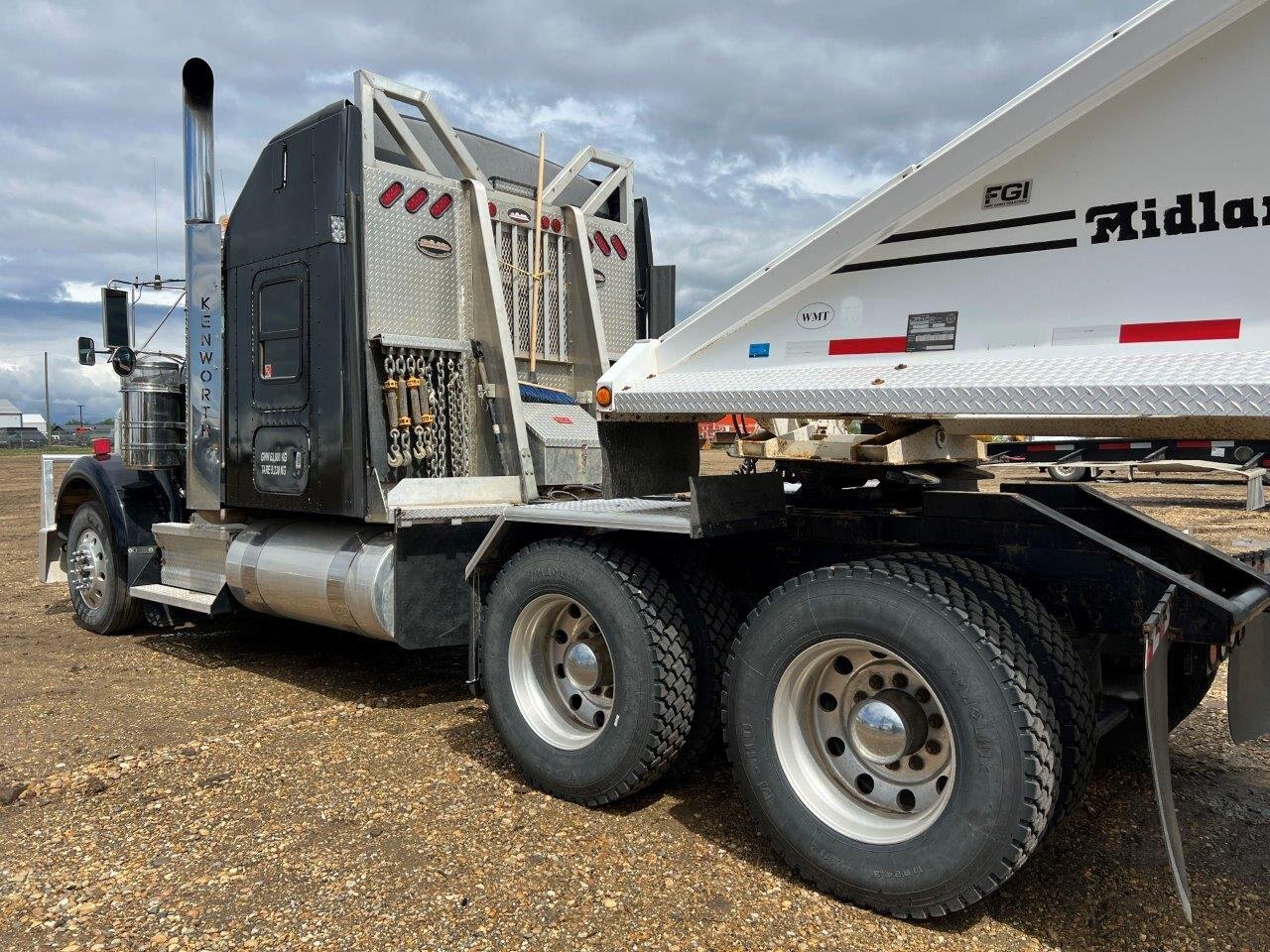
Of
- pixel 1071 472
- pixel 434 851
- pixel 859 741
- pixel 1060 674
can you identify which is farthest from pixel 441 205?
pixel 1071 472

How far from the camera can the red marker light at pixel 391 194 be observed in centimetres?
526

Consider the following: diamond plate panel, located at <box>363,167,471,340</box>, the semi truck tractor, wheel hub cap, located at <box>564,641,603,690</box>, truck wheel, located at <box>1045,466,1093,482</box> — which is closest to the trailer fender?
the semi truck tractor

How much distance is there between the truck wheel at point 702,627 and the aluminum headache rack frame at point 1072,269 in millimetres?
660

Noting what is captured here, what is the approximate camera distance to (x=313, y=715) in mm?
5117

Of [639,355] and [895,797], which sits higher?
[639,355]

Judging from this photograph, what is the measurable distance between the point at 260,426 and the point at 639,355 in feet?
9.48

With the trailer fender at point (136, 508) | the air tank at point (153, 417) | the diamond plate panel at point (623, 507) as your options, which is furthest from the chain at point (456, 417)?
the trailer fender at point (136, 508)

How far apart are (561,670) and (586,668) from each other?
0.25 metres

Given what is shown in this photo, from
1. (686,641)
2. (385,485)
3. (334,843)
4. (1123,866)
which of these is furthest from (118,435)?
(1123,866)

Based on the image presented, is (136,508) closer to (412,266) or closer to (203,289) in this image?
(203,289)

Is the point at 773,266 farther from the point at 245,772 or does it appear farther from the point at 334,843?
the point at 245,772

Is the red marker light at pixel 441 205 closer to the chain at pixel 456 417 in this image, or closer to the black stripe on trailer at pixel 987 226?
the chain at pixel 456 417

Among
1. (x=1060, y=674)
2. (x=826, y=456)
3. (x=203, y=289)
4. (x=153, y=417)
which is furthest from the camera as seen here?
(x=153, y=417)

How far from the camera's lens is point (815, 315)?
3.52 meters
